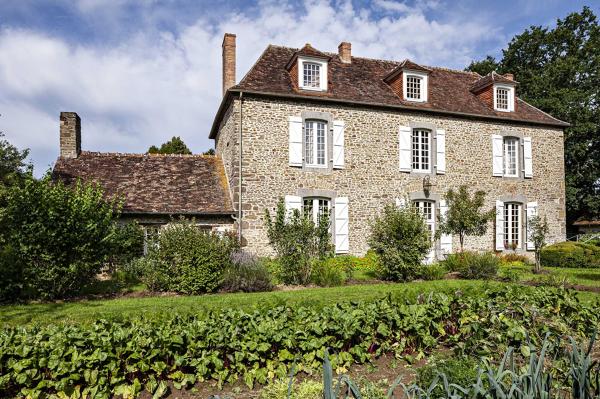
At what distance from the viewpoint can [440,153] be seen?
16.9 meters

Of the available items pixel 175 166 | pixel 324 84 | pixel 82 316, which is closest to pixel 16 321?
pixel 82 316

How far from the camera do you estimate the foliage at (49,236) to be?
29.6 feet

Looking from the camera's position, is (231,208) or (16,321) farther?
(231,208)

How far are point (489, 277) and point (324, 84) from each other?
27.5 ft

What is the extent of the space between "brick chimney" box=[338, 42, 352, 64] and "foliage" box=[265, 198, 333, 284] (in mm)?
8281

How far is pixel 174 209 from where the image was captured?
1428 centimetres

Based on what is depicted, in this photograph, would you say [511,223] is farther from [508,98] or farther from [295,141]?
[295,141]

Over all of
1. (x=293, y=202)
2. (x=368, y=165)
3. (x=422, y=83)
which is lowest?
(x=293, y=202)

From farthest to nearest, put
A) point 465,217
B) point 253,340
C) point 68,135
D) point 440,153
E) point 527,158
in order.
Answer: point 527,158, point 440,153, point 68,135, point 465,217, point 253,340

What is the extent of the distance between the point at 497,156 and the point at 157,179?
1283 cm

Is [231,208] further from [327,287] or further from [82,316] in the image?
[82,316]

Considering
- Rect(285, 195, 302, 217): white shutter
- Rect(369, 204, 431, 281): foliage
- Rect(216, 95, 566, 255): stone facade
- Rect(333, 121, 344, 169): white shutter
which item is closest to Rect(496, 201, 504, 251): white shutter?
Rect(216, 95, 566, 255): stone facade

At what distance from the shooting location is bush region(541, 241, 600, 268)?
1518cm

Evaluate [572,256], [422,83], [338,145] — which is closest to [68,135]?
[338,145]
